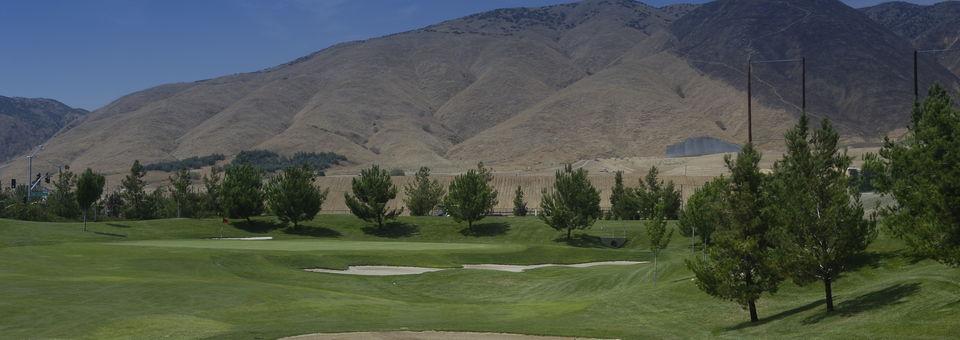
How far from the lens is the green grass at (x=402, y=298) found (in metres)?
26.8

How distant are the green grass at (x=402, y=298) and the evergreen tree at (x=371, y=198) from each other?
25.8 meters

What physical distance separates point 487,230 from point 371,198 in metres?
12.3

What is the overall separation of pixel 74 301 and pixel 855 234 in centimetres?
2782

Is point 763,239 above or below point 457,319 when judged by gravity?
above

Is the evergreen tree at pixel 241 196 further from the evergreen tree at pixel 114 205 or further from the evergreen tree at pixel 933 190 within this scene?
the evergreen tree at pixel 933 190

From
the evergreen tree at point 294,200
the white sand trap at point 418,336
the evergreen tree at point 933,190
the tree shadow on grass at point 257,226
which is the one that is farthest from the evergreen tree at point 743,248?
the tree shadow on grass at point 257,226

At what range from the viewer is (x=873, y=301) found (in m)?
27.5

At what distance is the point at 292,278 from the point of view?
4694cm

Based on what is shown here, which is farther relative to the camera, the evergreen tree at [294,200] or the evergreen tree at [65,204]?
the evergreen tree at [65,204]

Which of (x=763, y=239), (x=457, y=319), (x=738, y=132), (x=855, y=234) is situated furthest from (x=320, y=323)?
(x=738, y=132)

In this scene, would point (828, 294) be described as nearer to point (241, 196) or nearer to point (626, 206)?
point (241, 196)

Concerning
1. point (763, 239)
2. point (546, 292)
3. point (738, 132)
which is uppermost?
point (738, 132)

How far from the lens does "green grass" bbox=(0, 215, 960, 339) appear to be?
26.8 meters

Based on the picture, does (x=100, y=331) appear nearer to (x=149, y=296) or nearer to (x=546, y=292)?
(x=149, y=296)
